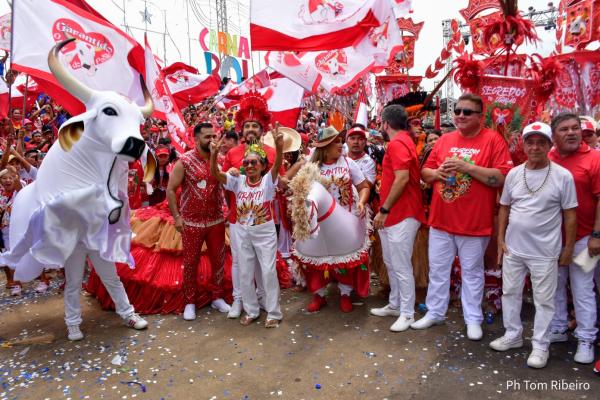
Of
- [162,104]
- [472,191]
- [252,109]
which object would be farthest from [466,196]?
[162,104]

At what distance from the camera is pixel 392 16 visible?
17.9ft

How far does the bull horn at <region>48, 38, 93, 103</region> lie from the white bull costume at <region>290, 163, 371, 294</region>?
183 centimetres

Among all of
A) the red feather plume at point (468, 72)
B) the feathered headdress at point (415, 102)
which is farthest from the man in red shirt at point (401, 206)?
the feathered headdress at point (415, 102)

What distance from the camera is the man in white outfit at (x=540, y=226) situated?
115 inches

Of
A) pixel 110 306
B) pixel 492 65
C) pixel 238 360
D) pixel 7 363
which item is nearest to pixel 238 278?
pixel 238 360

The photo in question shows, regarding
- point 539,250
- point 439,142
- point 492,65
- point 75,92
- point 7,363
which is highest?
point 492,65

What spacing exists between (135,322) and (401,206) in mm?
2700

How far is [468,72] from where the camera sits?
3846 mm

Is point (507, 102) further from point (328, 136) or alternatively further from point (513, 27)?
point (328, 136)

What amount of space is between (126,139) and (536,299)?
3196 millimetres

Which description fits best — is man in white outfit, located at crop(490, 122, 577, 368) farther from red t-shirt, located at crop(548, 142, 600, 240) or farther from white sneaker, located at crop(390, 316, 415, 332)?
white sneaker, located at crop(390, 316, 415, 332)

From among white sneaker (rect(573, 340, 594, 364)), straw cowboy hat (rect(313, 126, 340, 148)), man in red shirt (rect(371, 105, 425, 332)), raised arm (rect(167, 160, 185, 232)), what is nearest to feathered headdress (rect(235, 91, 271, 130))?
straw cowboy hat (rect(313, 126, 340, 148))

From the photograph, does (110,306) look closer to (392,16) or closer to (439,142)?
(439,142)

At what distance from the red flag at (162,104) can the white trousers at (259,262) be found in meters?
1.83
